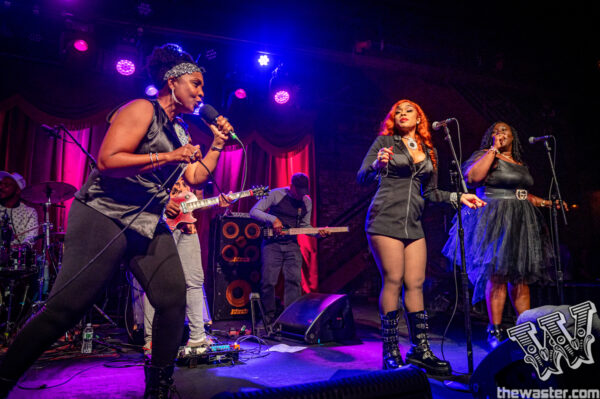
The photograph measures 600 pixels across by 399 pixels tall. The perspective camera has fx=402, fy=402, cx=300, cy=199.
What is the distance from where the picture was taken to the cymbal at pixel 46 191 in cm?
497

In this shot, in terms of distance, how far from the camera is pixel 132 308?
4.81m

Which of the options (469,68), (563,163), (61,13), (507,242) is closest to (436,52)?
(469,68)

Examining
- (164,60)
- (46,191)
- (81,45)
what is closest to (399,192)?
(164,60)

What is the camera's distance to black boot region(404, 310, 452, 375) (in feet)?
9.86

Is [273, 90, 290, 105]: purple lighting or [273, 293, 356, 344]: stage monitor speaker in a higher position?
[273, 90, 290, 105]: purple lighting

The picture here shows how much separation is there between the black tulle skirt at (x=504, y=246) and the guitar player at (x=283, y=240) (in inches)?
111

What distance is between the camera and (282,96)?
297 inches

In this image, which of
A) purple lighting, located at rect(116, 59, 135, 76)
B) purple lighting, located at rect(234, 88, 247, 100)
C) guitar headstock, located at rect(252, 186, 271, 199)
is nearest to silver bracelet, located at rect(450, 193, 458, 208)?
guitar headstock, located at rect(252, 186, 271, 199)

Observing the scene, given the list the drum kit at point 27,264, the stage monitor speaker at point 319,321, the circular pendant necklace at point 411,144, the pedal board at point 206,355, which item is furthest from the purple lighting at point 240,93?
the pedal board at point 206,355

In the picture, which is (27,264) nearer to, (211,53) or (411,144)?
(211,53)

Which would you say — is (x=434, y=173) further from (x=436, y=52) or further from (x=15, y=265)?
(x=436, y=52)

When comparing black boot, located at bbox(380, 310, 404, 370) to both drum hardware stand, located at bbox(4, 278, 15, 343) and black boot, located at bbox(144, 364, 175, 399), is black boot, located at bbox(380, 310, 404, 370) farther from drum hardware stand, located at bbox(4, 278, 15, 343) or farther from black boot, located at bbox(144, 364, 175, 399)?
drum hardware stand, located at bbox(4, 278, 15, 343)

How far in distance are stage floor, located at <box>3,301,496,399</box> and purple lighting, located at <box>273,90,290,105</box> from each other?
4.48m

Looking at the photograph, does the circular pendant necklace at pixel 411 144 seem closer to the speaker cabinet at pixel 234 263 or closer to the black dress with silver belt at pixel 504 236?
the black dress with silver belt at pixel 504 236
